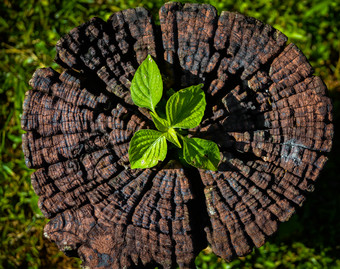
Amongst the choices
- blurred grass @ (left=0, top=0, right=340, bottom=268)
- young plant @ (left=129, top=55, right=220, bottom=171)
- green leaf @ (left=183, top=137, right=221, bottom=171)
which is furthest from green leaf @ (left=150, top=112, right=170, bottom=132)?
blurred grass @ (left=0, top=0, right=340, bottom=268)

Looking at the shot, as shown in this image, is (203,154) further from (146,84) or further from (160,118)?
(146,84)

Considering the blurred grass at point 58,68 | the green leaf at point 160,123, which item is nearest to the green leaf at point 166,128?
the green leaf at point 160,123

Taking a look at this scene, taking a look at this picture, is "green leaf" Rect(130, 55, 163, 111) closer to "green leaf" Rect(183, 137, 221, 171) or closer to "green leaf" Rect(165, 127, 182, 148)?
"green leaf" Rect(165, 127, 182, 148)

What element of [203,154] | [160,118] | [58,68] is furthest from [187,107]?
[58,68]

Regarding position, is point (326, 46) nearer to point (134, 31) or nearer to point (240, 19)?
point (240, 19)

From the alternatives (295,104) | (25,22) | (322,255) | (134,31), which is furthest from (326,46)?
(25,22)

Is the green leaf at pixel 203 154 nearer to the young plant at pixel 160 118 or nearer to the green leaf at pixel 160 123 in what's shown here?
the young plant at pixel 160 118
